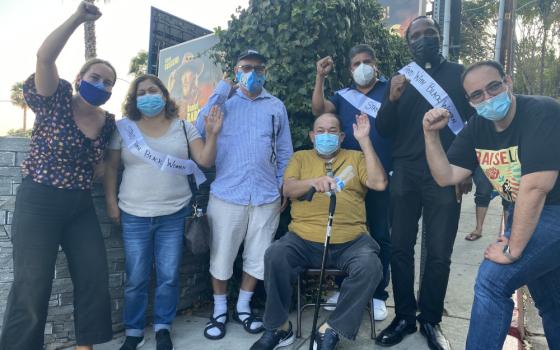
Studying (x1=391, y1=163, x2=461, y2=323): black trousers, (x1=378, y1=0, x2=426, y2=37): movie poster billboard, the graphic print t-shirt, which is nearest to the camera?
the graphic print t-shirt

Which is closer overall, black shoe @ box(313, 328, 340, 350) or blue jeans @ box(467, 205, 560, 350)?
blue jeans @ box(467, 205, 560, 350)

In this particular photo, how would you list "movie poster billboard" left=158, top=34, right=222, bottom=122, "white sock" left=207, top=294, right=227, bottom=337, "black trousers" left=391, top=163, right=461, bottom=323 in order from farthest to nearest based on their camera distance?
"movie poster billboard" left=158, top=34, right=222, bottom=122, "white sock" left=207, top=294, right=227, bottom=337, "black trousers" left=391, top=163, right=461, bottom=323

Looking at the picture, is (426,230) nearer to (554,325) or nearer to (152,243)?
(554,325)

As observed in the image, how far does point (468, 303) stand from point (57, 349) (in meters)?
3.42

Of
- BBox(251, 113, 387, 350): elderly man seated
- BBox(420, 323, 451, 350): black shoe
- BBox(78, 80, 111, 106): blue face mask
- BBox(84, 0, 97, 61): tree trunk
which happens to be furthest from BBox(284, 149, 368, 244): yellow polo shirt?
BBox(84, 0, 97, 61): tree trunk

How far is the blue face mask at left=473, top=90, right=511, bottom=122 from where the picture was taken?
7.70ft

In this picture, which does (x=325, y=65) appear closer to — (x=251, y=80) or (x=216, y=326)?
(x=251, y=80)

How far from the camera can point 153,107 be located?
316 cm

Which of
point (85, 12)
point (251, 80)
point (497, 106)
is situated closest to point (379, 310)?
point (497, 106)

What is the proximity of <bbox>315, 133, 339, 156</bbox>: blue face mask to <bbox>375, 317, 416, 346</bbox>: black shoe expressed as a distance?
1.35 m

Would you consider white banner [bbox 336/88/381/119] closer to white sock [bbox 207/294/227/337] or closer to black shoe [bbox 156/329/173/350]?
white sock [bbox 207/294/227/337]

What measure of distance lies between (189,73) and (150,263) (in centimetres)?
576

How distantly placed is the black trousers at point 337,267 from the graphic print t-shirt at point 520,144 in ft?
3.32

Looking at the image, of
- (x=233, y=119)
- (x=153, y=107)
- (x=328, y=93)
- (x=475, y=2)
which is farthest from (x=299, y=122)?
(x=475, y=2)
